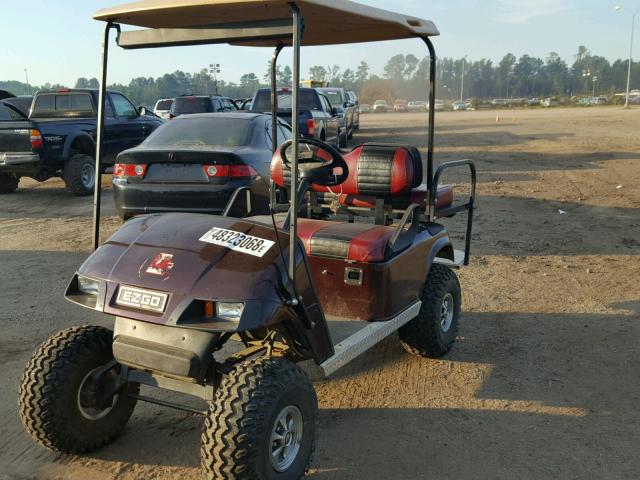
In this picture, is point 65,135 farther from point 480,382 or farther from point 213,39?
point 480,382

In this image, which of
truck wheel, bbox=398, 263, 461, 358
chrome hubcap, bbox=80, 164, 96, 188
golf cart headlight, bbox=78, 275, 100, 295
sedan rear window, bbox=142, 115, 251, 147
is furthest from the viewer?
chrome hubcap, bbox=80, 164, 96, 188

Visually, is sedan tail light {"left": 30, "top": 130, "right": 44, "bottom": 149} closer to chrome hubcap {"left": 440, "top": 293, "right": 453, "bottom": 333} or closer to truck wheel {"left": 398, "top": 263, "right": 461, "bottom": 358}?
truck wheel {"left": 398, "top": 263, "right": 461, "bottom": 358}

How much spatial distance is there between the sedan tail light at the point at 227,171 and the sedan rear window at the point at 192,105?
12300mm

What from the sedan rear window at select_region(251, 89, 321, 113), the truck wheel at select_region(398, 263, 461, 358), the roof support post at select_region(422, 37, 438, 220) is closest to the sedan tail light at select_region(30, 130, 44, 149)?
the sedan rear window at select_region(251, 89, 321, 113)

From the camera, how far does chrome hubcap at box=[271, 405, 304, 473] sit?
2939mm

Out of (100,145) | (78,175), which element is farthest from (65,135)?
(100,145)

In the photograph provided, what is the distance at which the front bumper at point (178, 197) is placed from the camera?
7031mm

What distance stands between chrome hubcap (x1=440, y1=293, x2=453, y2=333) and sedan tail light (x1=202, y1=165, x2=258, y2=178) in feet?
10.00

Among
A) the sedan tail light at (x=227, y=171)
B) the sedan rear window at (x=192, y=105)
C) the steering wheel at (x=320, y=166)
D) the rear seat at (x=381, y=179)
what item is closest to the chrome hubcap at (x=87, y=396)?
the steering wheel at (x=320, y=166)

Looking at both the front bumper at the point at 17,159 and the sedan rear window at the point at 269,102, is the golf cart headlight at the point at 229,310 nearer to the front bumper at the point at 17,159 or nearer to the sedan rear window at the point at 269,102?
the front bumper at the point at 17,159

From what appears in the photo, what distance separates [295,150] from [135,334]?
3.79 feet

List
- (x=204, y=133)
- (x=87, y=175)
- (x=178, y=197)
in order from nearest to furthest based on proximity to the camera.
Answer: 1. (x=178, y=197)
2. (x=204, y=133)
3. (x=87, y=175)

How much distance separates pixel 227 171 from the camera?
7.11 metres

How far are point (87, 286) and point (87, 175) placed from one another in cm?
944
